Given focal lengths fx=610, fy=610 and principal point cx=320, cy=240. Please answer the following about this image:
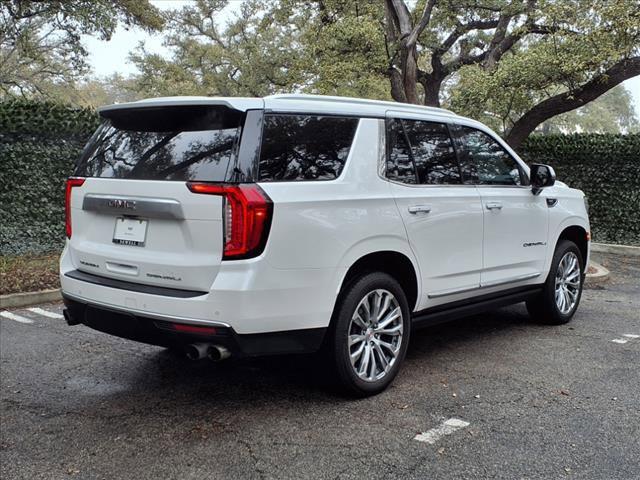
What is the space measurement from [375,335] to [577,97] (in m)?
7.60

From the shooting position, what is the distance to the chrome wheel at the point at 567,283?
579 cm

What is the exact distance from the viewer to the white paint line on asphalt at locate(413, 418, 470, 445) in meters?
3.33

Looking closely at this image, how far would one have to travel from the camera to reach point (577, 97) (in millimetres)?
9844

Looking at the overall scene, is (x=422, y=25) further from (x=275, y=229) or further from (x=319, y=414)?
(x=319, y=414)

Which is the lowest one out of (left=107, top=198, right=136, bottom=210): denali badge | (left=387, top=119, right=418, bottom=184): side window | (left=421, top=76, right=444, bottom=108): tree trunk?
(left=107, top=198, right=136, bottom=210): denali badge

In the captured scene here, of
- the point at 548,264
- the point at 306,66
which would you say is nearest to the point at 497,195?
the point at 548,264

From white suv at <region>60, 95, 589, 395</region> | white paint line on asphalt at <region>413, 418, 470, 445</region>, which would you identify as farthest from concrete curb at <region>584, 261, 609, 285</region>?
white paint line on asphalt at <region>413, 418, 470, 445</region>

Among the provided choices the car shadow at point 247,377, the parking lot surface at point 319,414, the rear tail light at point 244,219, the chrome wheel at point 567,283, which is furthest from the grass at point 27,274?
the chrome wheel at point 567,283

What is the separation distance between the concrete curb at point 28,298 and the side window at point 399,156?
484 centimetres

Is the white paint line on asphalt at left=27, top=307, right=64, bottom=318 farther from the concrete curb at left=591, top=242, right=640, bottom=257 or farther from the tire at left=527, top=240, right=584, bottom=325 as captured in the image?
the concrete curb at left=591, top=242, right=640, bottom=257

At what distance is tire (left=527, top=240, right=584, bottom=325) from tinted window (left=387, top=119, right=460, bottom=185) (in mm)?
1701

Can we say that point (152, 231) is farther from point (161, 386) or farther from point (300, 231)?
point (161, 386)

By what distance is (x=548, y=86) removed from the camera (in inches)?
387

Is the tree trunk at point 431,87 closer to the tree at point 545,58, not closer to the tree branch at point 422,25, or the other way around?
the tree at point 545,58
